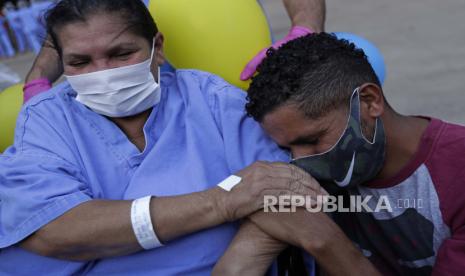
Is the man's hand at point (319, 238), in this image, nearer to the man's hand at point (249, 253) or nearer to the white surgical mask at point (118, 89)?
the man's hand at point (249, 253)

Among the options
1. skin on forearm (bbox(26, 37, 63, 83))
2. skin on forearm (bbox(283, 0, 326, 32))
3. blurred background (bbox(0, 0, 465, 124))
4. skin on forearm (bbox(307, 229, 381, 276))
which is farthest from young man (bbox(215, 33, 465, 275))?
blurred background (bbox(0, 0, 465, 124))

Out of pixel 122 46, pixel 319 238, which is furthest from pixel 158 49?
pixel 319 238

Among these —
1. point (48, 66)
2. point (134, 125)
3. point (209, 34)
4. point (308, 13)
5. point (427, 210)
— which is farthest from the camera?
point (48, 66)

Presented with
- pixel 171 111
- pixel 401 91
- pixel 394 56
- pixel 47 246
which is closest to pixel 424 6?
pixel 394 56

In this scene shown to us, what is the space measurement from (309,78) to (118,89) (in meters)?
0.60

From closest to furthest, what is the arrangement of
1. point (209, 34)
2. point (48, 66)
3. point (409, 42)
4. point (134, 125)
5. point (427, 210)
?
1. point (427, 210)
2. point (134, 125)
3. point (209, 34)
4. point (48, 66)
5. point (409, 42)

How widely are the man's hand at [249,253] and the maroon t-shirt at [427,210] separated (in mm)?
366

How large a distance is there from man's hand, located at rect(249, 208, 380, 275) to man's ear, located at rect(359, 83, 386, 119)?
32cm

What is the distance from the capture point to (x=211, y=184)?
68.6 inches

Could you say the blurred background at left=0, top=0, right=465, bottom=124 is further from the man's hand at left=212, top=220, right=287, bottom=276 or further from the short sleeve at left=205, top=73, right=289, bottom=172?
the man's hand at left=212, top=220, right=287, bottom=276

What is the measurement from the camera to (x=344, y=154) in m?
1.61

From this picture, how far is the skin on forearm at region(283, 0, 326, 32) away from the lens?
7.62 feet

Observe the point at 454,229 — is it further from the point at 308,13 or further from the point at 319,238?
the point at 308,13

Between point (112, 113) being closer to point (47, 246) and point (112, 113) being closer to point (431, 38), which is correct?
point (47, 246)
